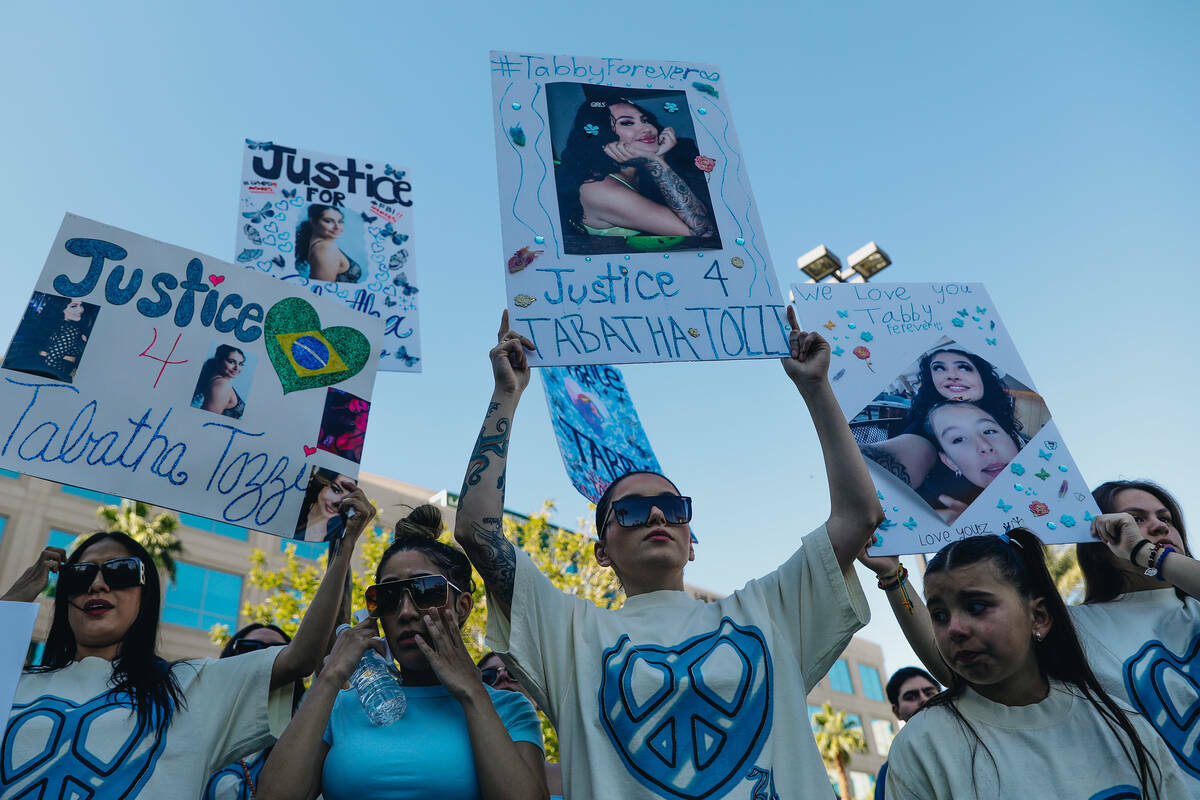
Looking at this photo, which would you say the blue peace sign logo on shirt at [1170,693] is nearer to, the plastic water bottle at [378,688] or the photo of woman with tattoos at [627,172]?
the photo of woman with tattoos at [627,172]

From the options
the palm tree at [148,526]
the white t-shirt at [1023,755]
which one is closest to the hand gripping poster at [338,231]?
the white t-shirt at [1023,755]

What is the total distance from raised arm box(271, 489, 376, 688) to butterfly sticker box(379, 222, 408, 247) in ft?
7.86

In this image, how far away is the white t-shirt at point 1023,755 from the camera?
2545mm

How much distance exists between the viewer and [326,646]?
3156mm

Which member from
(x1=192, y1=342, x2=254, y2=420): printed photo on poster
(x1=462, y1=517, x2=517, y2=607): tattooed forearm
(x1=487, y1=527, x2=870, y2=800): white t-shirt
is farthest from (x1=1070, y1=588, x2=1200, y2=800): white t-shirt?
(x1=192, y1=342, x2=254, y2=420): printed photo on poster

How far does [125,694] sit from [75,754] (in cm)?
22

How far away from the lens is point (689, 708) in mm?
2584

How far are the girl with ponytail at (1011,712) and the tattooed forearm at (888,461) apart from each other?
40.1 inches

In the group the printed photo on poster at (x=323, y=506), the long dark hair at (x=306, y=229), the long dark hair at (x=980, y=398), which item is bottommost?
the printed photo on poster at (x=323, y=506)

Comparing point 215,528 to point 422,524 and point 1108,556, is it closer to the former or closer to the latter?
point 422,524

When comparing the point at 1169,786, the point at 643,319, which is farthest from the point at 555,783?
the point at 1169,786

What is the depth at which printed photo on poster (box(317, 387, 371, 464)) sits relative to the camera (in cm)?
392

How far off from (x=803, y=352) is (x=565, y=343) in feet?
2.76

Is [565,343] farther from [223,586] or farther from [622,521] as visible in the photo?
[223,586]
